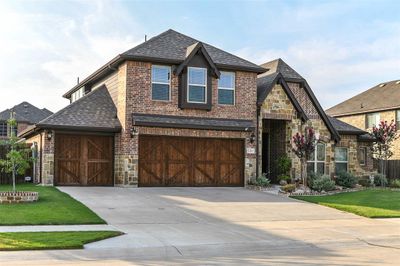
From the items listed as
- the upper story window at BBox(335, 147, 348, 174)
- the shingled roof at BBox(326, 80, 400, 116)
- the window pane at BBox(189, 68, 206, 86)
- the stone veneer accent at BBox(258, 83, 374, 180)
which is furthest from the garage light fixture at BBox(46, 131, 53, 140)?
the shingled roof at BBox(326, 80, 400, 116)

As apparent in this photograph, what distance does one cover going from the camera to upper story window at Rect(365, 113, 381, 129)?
4008 cm

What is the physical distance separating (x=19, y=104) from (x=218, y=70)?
125 feet

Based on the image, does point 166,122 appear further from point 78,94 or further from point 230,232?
point 230,232

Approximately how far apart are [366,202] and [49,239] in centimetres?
1309

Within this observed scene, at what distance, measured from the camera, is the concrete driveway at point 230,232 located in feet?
33.6

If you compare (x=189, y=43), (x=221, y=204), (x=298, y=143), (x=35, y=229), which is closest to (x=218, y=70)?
(x=189, y=43)

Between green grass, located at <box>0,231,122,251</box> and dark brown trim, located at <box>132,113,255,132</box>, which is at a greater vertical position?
dark brown trim, located at <box>132,113,255,132</box>

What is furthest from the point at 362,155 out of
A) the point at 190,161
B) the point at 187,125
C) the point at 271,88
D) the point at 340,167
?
the point at 187,125

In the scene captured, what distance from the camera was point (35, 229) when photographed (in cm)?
1230

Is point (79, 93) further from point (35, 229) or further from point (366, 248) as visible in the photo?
point (366, 248)

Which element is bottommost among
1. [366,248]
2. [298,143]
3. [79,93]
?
[366,248]

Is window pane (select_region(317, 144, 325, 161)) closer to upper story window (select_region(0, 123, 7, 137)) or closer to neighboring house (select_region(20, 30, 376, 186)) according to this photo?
neighboring house (select_region(20, 30, 376, 186))

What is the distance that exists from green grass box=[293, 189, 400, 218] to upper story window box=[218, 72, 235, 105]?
6235 mm

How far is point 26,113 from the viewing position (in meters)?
53.9
